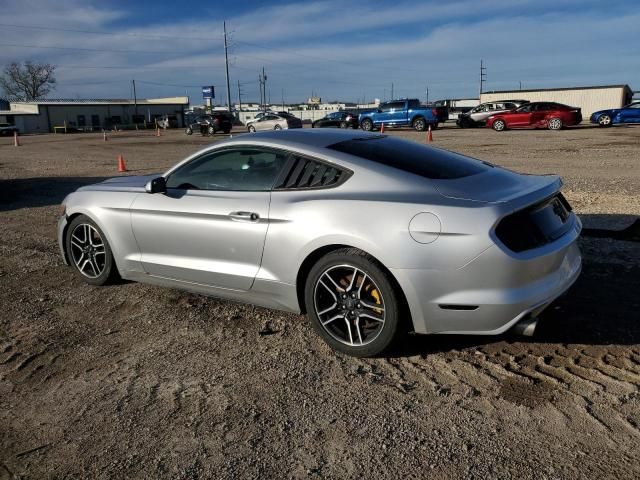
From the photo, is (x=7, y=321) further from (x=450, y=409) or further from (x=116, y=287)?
(x=450, y=409)

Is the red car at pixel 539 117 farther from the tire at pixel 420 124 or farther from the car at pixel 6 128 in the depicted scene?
the car at pixel 6 128

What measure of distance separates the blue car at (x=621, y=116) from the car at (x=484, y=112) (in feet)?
14.5

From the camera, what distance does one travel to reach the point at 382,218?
3.46m

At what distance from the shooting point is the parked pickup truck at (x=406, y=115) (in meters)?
33.3

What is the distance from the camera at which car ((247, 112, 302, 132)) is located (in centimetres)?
3566

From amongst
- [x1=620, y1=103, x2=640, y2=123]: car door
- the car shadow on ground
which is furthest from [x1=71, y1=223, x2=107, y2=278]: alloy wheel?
[x1=620, y1=103, x2=640, y2=123]: car door

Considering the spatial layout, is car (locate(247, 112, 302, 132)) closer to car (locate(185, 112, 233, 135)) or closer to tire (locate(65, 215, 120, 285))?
car (locate(185, 112, 233, 135))

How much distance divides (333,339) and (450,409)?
38.4 inches

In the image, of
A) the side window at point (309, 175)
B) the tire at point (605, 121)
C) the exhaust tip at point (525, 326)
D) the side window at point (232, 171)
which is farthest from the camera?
the tire at point (605, 121)

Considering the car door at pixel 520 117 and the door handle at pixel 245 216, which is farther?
the car door at pixel 520 117

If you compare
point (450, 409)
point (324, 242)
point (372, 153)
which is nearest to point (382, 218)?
point (324, 242)

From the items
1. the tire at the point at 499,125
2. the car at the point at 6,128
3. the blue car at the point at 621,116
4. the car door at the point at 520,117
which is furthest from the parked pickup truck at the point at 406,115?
the car at the point at 6,128


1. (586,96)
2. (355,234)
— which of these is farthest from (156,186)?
(586,96)

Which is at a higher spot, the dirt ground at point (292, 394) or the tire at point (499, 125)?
the tire at point (499, 125)
